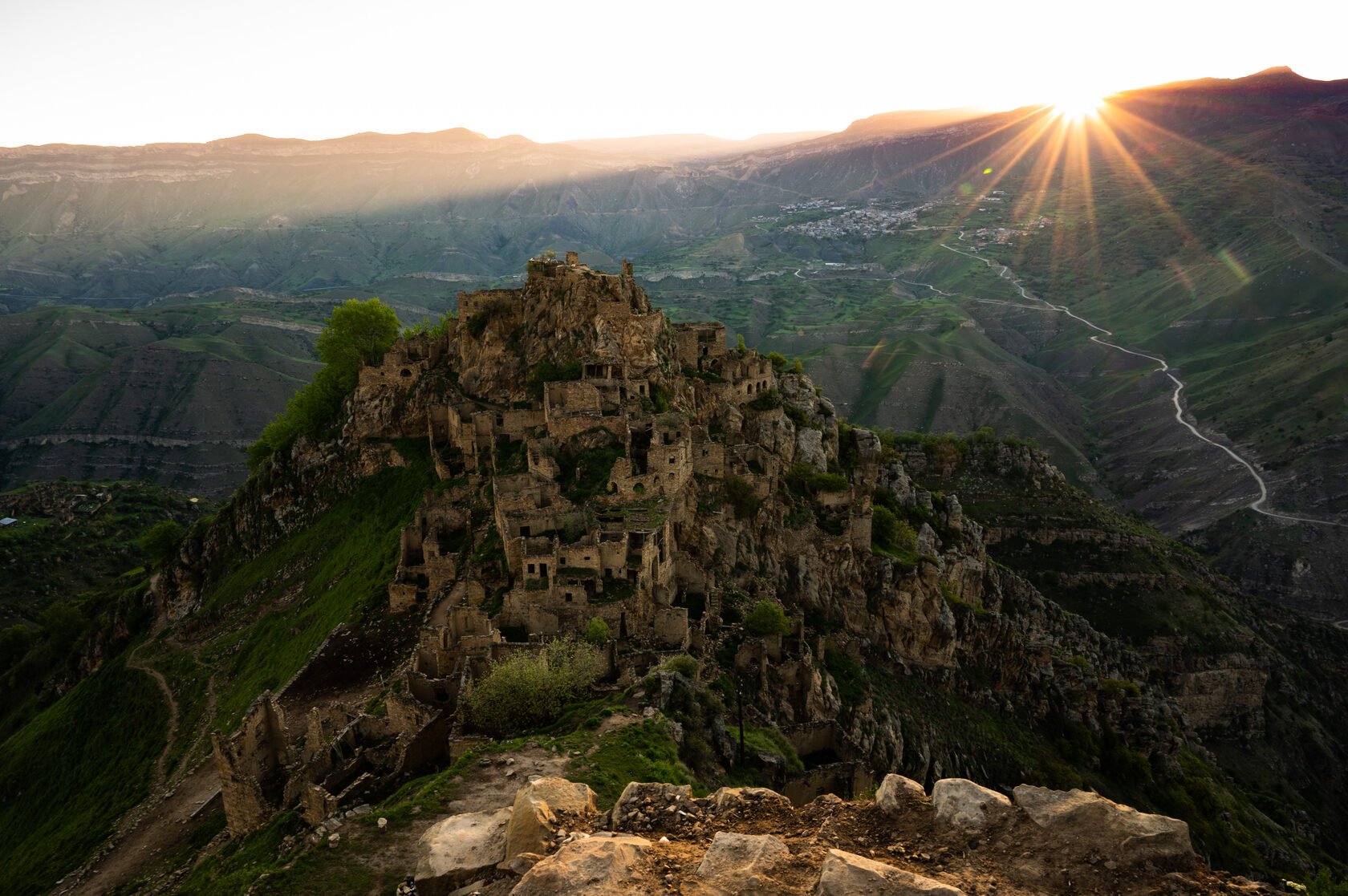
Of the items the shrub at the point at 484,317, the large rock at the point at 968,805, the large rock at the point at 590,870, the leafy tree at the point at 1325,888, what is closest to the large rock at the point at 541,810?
the large rock at the point at 590,870

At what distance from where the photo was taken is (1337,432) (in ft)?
485

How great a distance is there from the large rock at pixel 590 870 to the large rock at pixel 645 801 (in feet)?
5.61

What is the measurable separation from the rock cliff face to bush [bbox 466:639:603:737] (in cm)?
139

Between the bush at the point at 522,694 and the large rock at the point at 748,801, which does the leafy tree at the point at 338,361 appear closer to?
the bush at the point at 522,694

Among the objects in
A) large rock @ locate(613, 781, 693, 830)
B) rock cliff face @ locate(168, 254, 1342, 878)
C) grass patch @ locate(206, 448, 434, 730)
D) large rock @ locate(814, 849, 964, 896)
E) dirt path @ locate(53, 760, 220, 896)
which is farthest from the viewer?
grass patch @ locate(206, 448, 434, 730)

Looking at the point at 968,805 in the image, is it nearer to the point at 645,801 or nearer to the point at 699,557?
the point at 645,801

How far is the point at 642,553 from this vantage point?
45.2 meters

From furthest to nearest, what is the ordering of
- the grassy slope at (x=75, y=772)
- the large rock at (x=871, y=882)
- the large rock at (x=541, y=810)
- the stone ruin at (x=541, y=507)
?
the grassy slope at (x=75, y=772) < the stone ruin at (x=541, y=507) < the large rock at (x=541, y=810) < the large rock at (x=871, y=882)

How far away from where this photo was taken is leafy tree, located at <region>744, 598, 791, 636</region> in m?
49.6

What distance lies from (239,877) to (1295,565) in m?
157

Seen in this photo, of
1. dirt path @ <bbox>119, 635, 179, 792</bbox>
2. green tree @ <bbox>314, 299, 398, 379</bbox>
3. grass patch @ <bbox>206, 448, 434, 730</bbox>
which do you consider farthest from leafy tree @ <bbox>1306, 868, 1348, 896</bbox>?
green tree @ <bbox>314, 299, 398, 379</bbox>

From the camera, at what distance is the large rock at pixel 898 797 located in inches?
656

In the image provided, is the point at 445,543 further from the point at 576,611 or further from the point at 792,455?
the point at 792,455

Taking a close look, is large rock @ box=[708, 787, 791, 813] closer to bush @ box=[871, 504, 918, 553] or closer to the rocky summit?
the rocky summit
